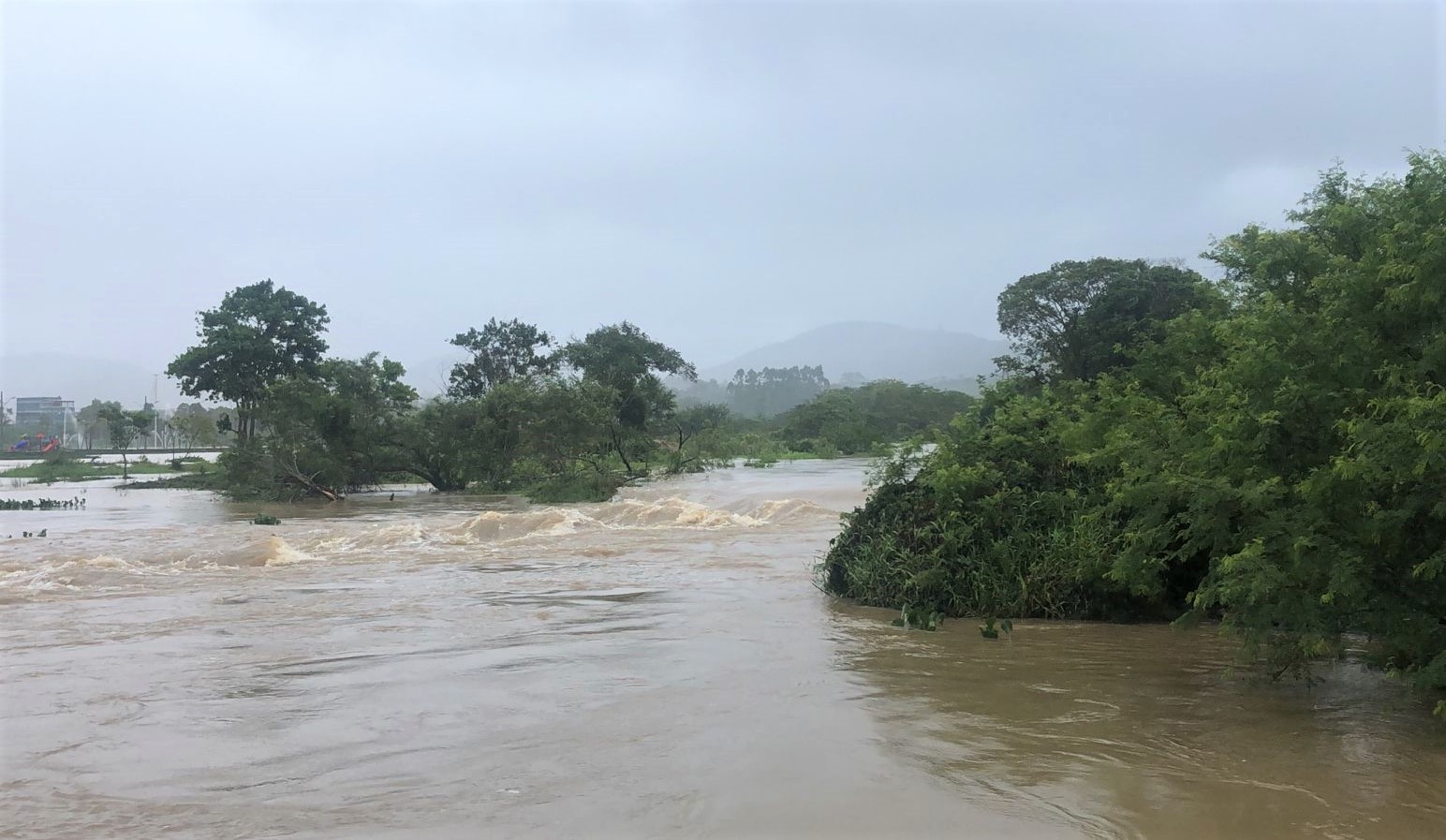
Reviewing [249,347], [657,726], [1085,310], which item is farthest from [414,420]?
[657,726]

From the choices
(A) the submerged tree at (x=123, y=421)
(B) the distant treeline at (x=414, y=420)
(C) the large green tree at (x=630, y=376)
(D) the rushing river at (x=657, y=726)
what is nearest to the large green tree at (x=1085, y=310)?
(B) the distant treeline at (x=414, y=420)

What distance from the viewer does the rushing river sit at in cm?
475

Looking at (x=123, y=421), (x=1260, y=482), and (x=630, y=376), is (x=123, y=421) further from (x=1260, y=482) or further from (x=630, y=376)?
(x=1260, y=482)

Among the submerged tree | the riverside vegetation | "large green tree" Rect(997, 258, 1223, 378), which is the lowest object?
the riverside vegetation

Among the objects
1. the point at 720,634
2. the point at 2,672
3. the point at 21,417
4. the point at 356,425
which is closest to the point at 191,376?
the point at 356,425

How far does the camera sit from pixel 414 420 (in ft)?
108

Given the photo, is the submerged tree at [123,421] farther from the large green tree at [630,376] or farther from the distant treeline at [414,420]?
the large green tree at [630,376]

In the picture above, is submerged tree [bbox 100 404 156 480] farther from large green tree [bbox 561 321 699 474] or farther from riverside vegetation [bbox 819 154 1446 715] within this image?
riverside vegetation [bbox 819 154 1446 715]

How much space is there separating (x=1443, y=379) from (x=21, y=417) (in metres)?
139

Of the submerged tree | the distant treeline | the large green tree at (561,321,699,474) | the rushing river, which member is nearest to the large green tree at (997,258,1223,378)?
the distant treeline

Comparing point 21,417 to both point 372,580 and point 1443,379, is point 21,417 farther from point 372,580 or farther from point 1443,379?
point 1443,379

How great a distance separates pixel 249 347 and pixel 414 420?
24.5ft

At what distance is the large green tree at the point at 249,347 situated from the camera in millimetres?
35062

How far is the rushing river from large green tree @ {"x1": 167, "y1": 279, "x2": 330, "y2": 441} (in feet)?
82.8
